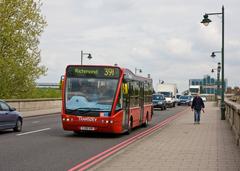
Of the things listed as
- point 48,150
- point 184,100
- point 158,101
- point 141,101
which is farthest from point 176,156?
point 184,100

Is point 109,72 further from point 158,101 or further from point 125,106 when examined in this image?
point 158,101

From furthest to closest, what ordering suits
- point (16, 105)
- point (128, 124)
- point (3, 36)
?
point (3, 36), point (16, 105), point (128, 124)

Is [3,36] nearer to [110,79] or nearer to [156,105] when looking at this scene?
[156,105]

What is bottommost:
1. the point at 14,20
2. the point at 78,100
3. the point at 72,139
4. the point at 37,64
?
the point at 72,139

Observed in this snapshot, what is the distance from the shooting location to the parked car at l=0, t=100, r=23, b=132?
19.8 m

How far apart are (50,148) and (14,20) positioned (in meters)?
31.6

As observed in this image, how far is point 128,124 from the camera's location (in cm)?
2084

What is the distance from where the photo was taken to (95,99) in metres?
18.8

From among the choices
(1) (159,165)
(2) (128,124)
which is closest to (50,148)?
(1) (159,165)

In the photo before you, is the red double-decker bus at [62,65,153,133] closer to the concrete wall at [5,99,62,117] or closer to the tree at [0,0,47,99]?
the concrete wall at [5,99,62,117]

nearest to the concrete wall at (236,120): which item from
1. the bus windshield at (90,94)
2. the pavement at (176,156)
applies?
the pavement at (176,156)

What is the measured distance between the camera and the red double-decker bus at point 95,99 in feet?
61.2

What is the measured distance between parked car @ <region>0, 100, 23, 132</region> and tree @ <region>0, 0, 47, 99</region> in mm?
22882

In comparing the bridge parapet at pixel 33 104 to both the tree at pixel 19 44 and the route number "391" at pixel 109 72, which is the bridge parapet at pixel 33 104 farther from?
the route number "391" at pixel 109 72
